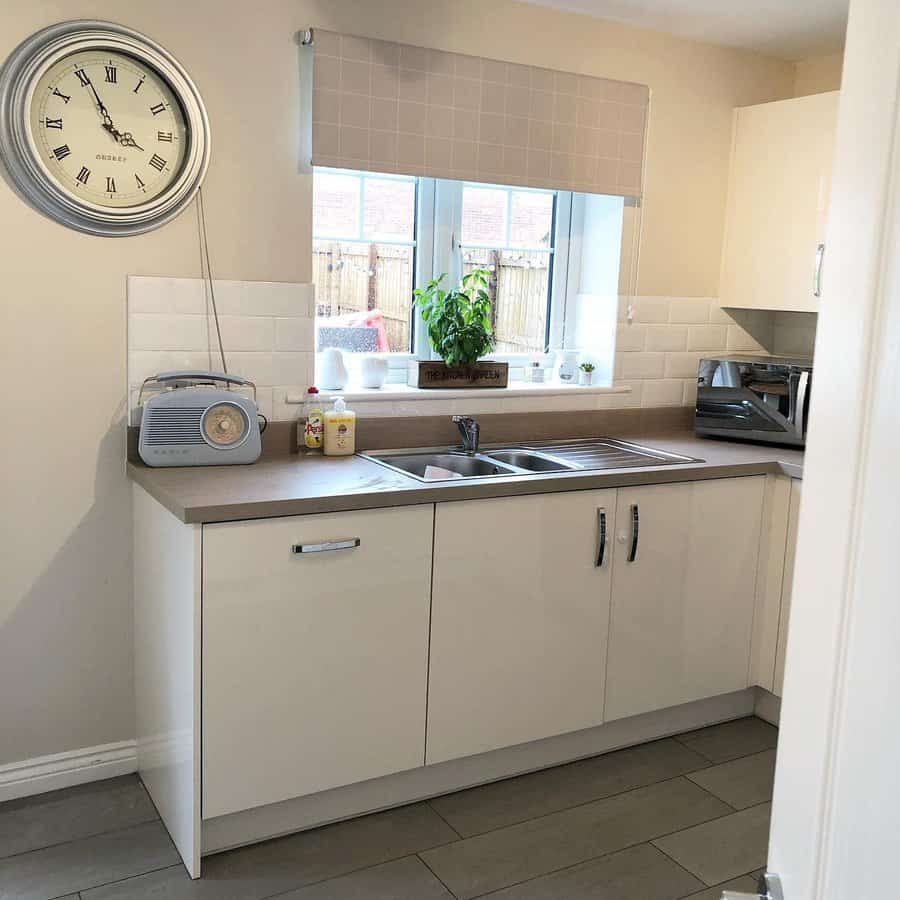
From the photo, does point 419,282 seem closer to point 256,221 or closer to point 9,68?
point 256,221

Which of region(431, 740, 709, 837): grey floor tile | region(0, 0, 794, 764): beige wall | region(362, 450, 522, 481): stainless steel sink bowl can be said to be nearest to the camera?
region(0, 0, 794, 764): beige wall

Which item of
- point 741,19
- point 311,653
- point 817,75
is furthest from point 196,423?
point 817,75

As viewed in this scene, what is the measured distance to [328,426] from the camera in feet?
9.42

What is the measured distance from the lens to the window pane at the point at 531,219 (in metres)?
3.48

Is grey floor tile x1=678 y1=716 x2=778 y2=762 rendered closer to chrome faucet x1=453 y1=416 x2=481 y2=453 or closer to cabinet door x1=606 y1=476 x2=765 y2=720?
cabinet door x1=606 y1=476 x2=765 y2=720

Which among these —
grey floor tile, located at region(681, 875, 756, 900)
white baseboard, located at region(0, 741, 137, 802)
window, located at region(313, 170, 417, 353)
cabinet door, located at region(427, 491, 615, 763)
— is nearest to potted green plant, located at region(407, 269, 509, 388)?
window, located at region(313, 170, 417, 353)

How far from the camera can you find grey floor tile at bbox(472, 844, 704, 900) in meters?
2.30

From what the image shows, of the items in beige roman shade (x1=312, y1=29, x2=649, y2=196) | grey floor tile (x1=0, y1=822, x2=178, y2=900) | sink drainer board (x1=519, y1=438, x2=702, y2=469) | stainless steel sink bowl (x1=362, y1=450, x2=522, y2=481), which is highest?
beige roman shade (x1=312, y1=29, x2=649, y2=196)

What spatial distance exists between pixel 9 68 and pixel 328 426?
122 cm

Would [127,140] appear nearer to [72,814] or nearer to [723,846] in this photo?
[72,814]

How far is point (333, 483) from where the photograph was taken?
249cm

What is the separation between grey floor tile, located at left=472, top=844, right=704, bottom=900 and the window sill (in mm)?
1459

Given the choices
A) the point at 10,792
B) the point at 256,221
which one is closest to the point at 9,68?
the point at 256,221

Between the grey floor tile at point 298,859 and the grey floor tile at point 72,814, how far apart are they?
0.89 feet
